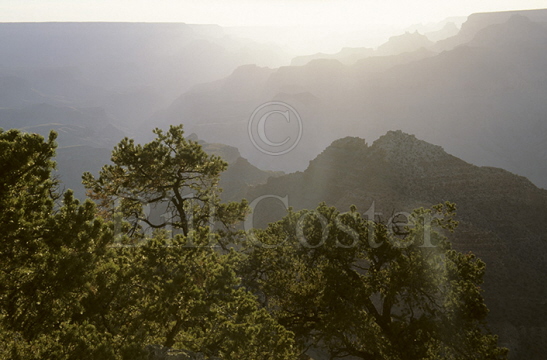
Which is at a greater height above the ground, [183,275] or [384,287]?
[183,275]

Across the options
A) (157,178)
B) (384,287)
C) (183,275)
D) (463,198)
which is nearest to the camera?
(183,275)

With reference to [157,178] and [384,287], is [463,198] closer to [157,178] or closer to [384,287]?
[384,287]

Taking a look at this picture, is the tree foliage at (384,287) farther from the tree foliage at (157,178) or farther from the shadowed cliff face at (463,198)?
the shadowed cliff face at (463,198)

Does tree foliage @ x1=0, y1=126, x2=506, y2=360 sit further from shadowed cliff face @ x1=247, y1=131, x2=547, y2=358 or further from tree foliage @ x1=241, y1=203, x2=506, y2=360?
shadowed cliff face @ x1=247, y1=131, x2=547, y2=358

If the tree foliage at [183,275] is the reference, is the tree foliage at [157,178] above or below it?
above

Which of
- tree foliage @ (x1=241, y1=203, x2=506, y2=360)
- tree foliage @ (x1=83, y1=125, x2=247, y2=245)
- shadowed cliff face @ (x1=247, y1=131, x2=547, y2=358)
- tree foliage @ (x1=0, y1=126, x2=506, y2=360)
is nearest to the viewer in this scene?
tree foliage @ (x1=0, y1=126, x2=506, y2=360)

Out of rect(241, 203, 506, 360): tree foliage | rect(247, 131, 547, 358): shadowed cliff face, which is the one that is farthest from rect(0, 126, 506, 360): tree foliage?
rect(247, 131, 547, 358): shadowed cliff face

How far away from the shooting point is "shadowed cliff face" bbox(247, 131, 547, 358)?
3947cm

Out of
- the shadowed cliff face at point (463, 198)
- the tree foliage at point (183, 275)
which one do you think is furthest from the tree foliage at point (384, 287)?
the shadowed cliff face at point (463, 198)

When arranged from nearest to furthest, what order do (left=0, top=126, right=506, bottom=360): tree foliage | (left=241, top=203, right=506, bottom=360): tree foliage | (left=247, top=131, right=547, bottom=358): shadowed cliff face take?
1. (left=0, top=126, right=506, bottom=360): tree foliage
2. (left=241, top=203, right=506, bottom=360): tree foliage
3. (left=247, top=131, right=547, bottom=358): shadowed cliff face

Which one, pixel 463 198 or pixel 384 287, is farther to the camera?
pixel 463 198

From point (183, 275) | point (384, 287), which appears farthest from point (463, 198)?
point (183, 275)

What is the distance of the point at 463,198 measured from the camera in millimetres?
55000

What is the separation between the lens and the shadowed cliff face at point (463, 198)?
39.5 m
